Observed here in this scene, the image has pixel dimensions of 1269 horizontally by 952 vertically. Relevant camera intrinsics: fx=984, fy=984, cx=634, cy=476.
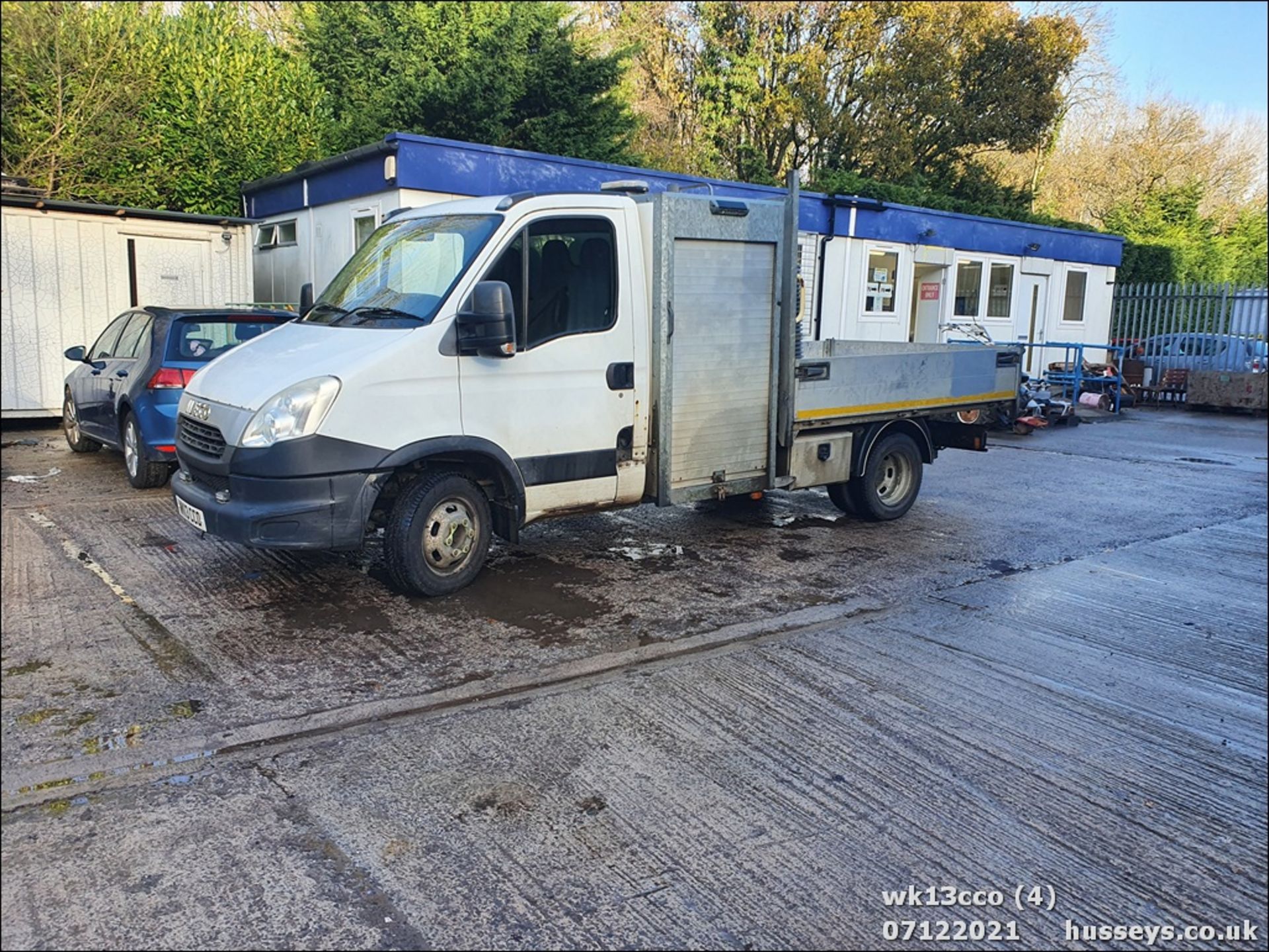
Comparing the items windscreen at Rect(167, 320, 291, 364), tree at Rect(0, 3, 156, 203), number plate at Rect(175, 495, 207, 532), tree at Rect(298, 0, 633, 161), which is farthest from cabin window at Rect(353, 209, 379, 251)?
number plate at Rect(175, 495, 207, 532)

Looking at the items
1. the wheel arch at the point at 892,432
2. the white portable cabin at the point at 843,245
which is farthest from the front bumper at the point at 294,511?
the wheel arch at the point at 892,432

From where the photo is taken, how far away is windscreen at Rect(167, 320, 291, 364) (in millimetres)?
8625

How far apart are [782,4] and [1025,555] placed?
85.8 ft

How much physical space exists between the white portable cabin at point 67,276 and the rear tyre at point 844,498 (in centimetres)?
914

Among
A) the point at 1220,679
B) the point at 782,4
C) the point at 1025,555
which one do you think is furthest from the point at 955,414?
the point at 782,4

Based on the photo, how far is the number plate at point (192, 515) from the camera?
18.6 feet

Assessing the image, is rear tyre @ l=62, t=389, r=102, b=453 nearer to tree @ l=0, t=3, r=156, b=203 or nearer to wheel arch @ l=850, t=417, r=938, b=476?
tree @ l=0, t=3, r=156, b=203

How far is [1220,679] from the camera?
5188 mm

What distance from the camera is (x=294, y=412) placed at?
5.32 m

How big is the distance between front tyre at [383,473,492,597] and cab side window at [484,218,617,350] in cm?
100

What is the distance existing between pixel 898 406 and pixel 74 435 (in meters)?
8.76

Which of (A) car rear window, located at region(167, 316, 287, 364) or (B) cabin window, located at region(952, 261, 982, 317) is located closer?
(A) car rear window, located at region(167, 316, 287, 364)

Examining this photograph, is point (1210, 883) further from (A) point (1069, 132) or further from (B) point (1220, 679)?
(A) point (1069, 132)

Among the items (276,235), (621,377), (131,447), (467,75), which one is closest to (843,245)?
(467,75)
